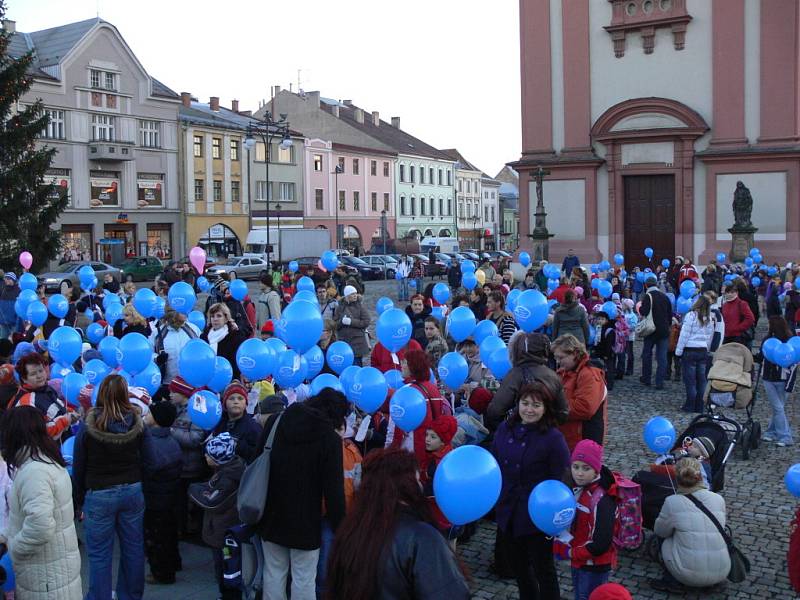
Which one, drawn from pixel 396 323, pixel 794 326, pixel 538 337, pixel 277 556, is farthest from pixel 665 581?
pixel 794 326

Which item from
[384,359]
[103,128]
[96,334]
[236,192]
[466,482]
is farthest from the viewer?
[236,192]

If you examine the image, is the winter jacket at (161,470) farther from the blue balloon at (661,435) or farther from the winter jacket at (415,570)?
the blue balloon at (661,435)

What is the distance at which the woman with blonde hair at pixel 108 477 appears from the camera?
17.4ft

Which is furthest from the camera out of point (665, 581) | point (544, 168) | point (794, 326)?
point (544, 168)

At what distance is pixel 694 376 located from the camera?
11289 millimetres

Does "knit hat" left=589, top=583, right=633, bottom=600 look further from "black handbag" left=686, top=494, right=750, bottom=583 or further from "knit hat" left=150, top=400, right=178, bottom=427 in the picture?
"knit hat" left=150, top=400, right=178, bottom=427

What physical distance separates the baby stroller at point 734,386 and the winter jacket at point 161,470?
19.4 feet

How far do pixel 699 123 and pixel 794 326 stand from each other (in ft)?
56.8

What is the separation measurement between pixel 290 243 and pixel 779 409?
37523 millimetres

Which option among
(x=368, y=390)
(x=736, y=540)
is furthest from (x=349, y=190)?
(x=736, y=540)

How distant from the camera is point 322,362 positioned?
8430mm

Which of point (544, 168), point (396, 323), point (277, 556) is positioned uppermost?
point (544, 168)

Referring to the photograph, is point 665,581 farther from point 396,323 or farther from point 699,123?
point 699,123

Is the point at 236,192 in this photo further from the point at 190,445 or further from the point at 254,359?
the point at 190,445
